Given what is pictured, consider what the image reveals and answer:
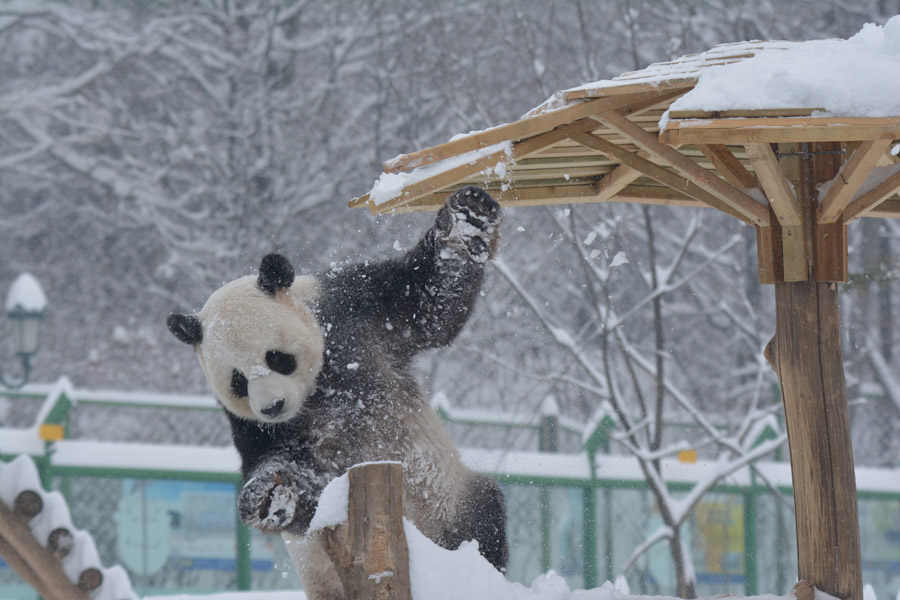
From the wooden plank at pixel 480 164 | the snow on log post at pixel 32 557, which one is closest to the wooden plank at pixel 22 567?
the snow on log post at pixel 32 557

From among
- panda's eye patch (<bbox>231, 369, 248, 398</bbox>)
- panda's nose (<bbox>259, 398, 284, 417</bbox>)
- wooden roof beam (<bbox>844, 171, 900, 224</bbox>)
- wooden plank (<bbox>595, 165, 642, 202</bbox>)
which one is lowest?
panda's nose (<bbox>259, 398, 284, 417</bbox>)

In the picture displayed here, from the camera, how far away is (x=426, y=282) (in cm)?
298

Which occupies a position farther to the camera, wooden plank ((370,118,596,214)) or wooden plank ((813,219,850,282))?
wooden plank ((813,219,850,282))

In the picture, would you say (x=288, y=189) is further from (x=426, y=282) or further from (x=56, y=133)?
(x=426, y=282)

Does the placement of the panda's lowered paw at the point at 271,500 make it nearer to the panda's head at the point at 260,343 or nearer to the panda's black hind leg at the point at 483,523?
the panda's head at the point at 260,343

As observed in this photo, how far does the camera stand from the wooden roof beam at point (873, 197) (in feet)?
9.57

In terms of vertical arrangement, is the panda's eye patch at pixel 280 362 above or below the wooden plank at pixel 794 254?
below

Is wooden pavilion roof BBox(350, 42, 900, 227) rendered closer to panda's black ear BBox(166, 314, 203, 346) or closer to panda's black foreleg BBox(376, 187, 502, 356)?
panda's black foreleg BBox(376, 187, 502, 356)

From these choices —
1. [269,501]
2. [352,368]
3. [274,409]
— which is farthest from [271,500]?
[352,368]

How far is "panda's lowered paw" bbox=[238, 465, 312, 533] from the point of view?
95.3 inches

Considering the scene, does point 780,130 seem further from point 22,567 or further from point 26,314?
point 26,314

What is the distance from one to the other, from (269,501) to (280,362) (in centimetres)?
46

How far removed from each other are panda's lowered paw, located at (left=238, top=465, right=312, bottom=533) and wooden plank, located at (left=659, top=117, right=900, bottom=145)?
54.3 inches

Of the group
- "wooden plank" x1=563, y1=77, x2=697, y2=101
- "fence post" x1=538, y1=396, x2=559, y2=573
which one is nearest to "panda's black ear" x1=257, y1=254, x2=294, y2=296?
"wooden plank" x1=563, y1=77, x2=697, y2=101
